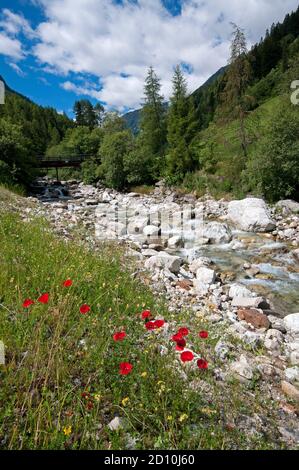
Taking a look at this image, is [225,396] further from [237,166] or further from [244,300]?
[237,166]

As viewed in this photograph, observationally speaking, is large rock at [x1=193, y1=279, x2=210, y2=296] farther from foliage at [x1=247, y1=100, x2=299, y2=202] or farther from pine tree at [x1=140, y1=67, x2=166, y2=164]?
pine tree at [x1=140, y1=67, x2=166, y2=164]

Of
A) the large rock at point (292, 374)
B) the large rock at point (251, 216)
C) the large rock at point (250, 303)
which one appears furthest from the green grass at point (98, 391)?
the large rock at point (251, 216)

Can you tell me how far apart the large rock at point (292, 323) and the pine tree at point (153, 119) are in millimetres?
28076

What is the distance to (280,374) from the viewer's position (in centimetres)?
320

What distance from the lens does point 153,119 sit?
30.9 metres

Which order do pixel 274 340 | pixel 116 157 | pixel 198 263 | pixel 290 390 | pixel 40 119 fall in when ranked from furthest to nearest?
pixel 40 119
pixel 116 157
pixel 198 263
pixel 274 340
pixel 290 390

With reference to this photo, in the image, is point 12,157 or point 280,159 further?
point 12,157

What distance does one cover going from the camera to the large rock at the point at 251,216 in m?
11.8

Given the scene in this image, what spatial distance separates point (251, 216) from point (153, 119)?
23.1 meters

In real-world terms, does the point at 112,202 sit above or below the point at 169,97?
below

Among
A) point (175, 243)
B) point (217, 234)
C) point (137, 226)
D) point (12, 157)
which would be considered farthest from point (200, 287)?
point (12, 157)

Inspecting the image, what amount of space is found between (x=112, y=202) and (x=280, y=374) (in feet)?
68.3

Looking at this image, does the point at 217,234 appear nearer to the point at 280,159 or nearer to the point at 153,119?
the point at 280,159
